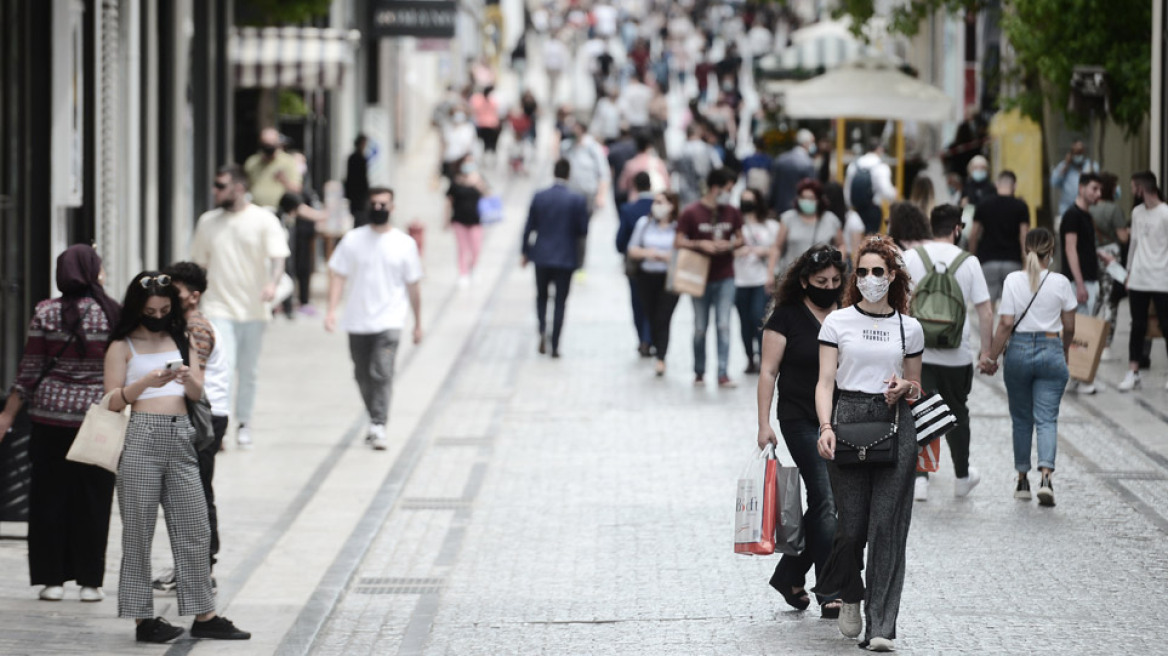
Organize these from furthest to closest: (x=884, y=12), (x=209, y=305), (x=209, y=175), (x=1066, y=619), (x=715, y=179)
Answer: (x=884, y=12)
(x=209, y=175)
(x=715, y=179)
(x=209, y=305)
(x=1066, y=619)

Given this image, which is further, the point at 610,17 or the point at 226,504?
the point at 610,17

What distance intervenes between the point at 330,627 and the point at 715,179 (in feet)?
27.2

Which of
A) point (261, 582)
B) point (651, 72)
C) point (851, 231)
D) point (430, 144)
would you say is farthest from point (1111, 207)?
point (651, 72)

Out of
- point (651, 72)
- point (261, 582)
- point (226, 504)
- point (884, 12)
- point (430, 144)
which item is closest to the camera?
point (261, 582)

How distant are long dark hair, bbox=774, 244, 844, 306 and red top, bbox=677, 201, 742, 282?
798cm

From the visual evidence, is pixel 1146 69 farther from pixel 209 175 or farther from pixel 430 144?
pixel 430 144

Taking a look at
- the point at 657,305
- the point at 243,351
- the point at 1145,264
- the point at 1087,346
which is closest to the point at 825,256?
the point at 1087,346

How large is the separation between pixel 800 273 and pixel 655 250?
29.4ft

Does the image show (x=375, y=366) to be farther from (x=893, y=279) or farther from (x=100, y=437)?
(x=893, y=279)

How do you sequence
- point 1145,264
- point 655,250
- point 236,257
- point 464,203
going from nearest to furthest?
point 236,257 < point 1145,264 < point 655,250 < point 464,203

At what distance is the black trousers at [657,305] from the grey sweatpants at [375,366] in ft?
13.1

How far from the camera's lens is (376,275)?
1438 cm

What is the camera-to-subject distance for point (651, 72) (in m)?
50.6

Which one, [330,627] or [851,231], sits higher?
[851,231]
